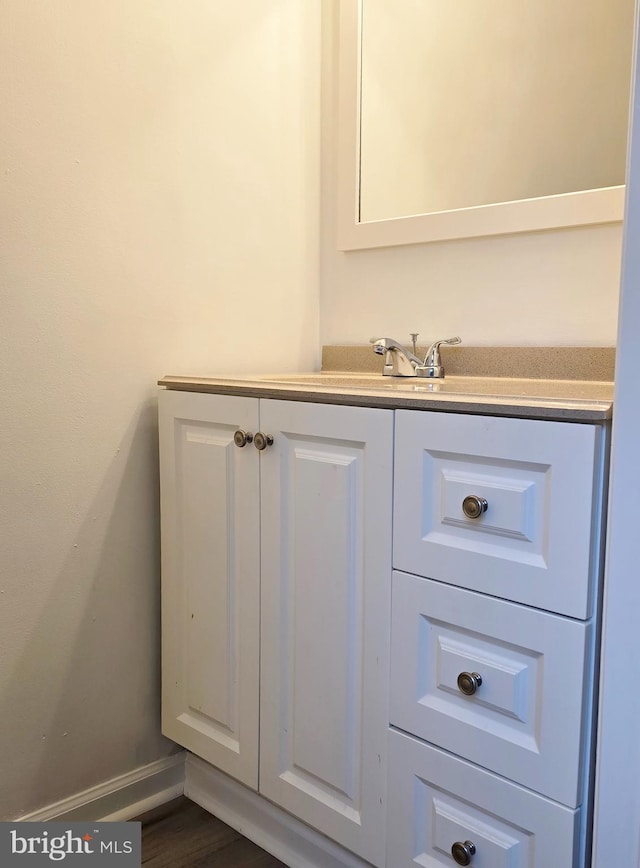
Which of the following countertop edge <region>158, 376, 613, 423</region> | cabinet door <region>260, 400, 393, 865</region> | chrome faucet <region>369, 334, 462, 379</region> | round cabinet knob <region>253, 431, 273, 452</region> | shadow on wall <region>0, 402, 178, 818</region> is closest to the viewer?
countertop edge <region>158, 376, 613, 423</region>

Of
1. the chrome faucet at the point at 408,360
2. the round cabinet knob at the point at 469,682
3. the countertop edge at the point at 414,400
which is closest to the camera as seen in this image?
the countertop edge at the point at 414,400

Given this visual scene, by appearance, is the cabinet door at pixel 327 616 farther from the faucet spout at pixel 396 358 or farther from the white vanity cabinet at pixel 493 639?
the faucet spout at pixel 396 358

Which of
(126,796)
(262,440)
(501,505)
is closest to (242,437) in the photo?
(262,440)

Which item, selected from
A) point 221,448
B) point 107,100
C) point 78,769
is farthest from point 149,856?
point 107,100

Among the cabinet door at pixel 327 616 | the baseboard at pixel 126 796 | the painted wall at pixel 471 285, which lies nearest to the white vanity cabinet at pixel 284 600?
the cabinet door at pixel 327 616

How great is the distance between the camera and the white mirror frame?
129 centimetres

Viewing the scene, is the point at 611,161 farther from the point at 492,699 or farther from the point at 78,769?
the point at 78,769

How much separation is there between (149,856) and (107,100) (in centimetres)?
131

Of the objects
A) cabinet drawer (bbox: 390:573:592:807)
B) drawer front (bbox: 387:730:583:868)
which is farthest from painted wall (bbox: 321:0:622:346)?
drawer front (bbox: 387:730:583:868)

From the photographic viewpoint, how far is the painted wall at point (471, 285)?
1.30 meters

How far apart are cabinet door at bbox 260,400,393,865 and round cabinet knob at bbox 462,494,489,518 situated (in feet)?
0.45

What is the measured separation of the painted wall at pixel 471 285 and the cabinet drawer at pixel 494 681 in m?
0.56

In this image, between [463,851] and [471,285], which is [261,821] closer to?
[463,851]

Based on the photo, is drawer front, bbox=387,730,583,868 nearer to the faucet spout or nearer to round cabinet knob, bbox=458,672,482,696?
round cabinet knob, bbox=458,672,482,696
